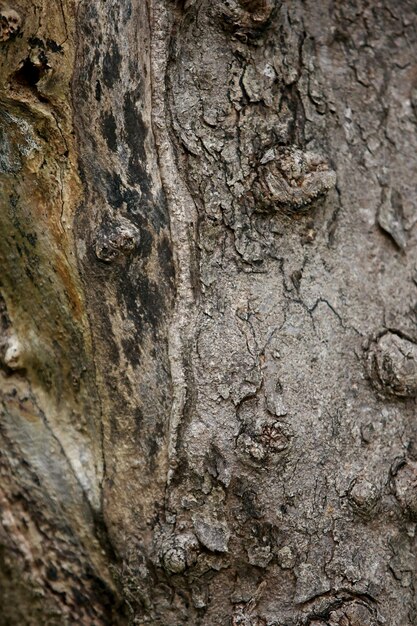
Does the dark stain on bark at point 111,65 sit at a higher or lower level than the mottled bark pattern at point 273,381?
higher

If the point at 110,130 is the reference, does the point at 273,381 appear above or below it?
below

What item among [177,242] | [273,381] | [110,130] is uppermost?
[110,130]

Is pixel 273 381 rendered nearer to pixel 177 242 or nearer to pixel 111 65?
pixel 177 242

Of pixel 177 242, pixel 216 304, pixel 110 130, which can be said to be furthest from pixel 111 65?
pixel 216 304

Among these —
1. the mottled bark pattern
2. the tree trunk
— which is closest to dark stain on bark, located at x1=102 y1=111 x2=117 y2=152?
the tree trunk

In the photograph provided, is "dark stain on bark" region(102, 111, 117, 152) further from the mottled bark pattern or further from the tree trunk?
the mottled bark pattern

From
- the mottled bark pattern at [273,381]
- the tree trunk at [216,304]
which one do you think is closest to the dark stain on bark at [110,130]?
the tree trunk at [216,304]

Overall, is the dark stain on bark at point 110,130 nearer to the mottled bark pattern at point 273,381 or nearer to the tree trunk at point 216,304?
the tree trunk at point 216,304

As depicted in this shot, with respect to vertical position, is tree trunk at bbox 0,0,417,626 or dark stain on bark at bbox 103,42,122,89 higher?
dark stain on bark at bbox 103,42,122,89

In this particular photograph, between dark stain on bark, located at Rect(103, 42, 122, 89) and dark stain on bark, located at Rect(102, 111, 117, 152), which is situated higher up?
dark stain on bark, located at Rect(103, 42, 122, 89)

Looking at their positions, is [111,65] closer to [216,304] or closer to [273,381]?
[216,304]
